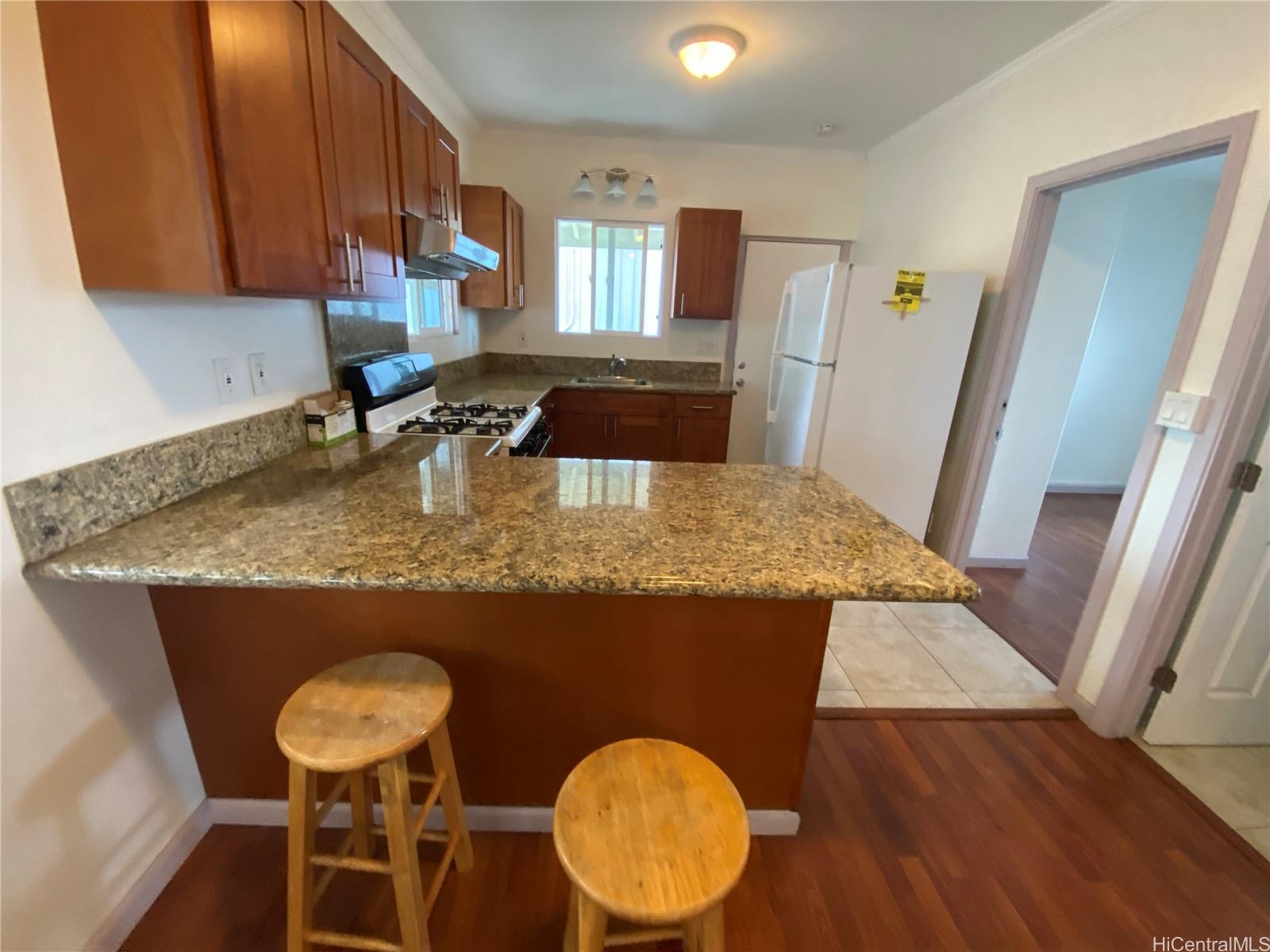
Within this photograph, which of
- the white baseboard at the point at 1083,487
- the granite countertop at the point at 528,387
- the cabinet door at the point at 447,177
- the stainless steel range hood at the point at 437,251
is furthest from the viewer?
the white baseboard at the point at 1083,487

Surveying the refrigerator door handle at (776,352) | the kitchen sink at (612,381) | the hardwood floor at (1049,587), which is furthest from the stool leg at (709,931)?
the kitchen sink at (612,381)

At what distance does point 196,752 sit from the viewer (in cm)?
135

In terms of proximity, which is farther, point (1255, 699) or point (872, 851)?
point (1255, 699)

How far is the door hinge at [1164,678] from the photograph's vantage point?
1746mm

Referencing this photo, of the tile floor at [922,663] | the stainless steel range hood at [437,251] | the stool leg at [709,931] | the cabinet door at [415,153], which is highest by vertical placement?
the cabinet door at [415,153]

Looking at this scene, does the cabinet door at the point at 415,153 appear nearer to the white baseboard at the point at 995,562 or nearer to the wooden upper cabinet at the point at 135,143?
the wooden upper cabinet at the point at 135,143

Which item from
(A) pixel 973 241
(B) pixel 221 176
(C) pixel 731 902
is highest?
(A) pixel 973 241

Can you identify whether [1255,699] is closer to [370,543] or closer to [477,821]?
[477,821]

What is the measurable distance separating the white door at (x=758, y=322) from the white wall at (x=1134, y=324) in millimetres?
2055

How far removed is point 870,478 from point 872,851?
1898 mm

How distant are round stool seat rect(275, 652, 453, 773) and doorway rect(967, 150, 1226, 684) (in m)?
2.30

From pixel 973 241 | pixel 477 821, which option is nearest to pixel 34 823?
pixel 477 821

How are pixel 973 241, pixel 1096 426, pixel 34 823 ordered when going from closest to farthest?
pixel 34 823
pixel 973 241
pixel 1096 426

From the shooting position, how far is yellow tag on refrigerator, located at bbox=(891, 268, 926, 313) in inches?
101
